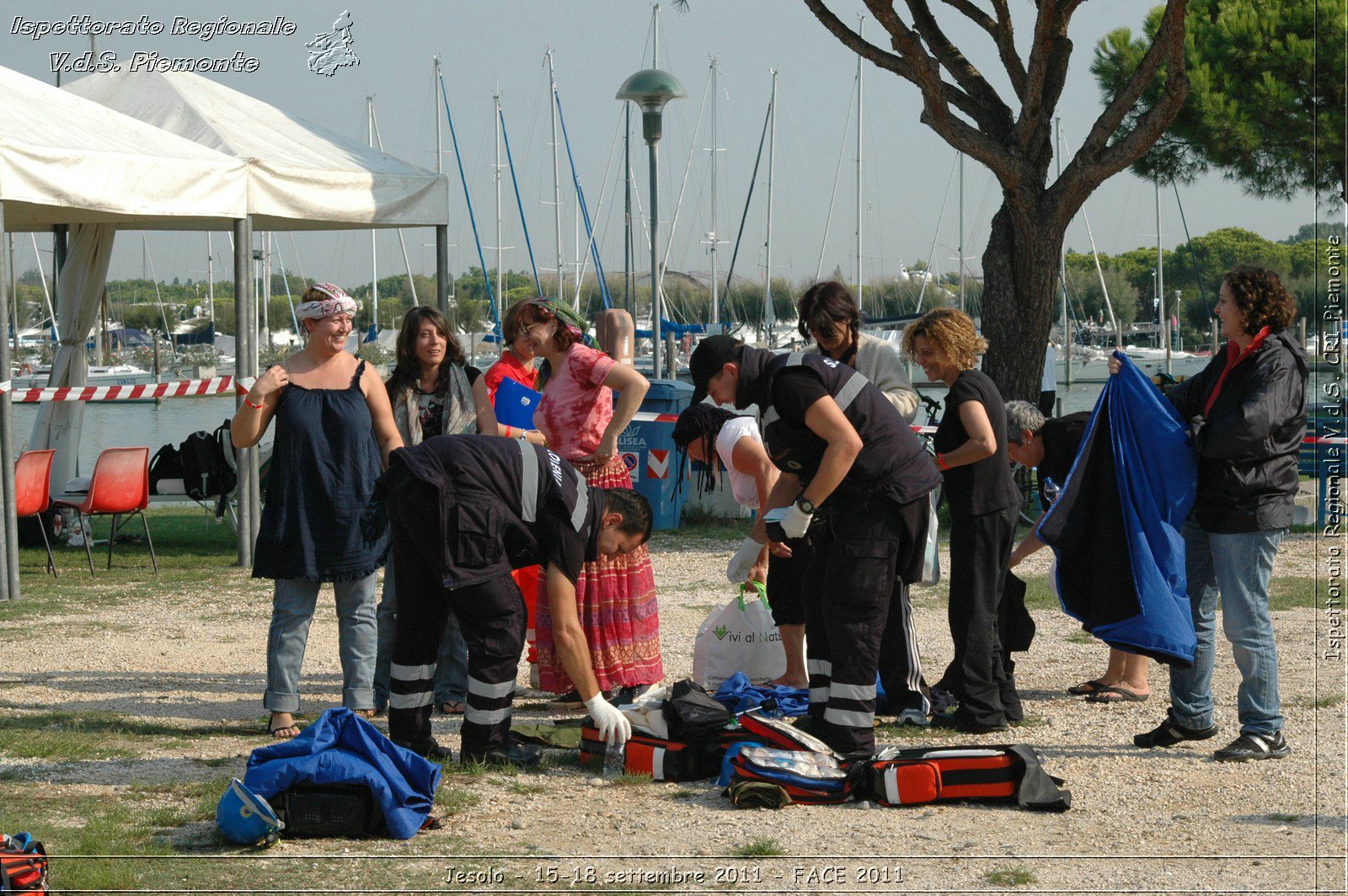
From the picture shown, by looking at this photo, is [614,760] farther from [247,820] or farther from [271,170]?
[271,170]

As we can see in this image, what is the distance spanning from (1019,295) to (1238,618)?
337 inches

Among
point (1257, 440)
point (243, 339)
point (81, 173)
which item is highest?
point (81, 173)

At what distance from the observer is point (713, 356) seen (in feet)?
16.1

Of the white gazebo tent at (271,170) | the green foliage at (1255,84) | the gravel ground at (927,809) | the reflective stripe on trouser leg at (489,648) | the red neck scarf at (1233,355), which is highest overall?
the green foliage at (1255,84)

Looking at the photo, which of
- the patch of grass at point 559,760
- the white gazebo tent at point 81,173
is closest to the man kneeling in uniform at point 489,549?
the patch of grass at point 559,760

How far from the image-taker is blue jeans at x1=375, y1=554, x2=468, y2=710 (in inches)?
225

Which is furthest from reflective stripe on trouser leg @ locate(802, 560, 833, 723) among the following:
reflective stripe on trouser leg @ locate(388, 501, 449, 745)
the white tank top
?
reflective stripe on trouser leg @ locate(388, 501, 449, 745)

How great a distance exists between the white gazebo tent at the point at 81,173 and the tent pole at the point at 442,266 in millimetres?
2137

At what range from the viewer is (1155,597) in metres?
4.94

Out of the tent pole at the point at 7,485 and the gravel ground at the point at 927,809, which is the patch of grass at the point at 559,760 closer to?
the gravel ground at the point at 927,809

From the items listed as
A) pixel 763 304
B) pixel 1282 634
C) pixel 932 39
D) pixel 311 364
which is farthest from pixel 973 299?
pixel 311 364

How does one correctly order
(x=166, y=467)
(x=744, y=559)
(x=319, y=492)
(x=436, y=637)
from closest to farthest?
(x=436, y=637) < (x=319, y=492) < (x=744, y=559) < (x=166, y=467)

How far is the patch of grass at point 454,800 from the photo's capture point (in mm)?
4441

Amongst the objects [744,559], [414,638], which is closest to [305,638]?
[414,638]
